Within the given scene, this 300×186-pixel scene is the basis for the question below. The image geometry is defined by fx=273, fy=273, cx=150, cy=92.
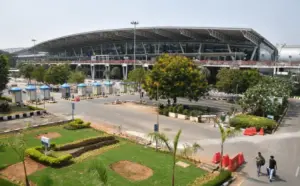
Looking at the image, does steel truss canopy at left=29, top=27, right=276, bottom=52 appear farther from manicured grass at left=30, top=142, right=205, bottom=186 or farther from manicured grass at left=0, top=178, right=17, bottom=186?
manicured grass at left=0, top=178, right=17, bottom=186

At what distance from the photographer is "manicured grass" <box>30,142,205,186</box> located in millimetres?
14953

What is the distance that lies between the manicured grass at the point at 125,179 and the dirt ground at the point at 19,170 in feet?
1.88

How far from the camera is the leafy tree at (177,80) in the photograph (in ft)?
112

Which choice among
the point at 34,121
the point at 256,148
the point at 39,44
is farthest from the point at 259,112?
the point at 39,44

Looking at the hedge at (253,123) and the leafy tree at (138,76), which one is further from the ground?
the leafy tree at (138,76)

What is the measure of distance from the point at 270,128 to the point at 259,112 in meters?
5.09

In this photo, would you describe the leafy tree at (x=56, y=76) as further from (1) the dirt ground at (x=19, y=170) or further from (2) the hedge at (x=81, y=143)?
(1) the dirt ground at (x=19, y=170)

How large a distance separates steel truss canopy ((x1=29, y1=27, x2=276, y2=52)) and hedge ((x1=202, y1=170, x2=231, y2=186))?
49.8 metres

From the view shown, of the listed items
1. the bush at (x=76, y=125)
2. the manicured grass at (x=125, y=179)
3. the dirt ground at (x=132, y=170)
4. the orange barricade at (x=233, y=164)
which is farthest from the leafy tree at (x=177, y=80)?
the dirt ground at (x=132, y=170)

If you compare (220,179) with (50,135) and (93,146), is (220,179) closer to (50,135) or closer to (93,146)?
(93,146)

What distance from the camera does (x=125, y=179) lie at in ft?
50.5

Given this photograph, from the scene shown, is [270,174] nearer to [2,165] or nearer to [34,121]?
[2,165]

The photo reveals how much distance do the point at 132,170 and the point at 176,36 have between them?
227ft

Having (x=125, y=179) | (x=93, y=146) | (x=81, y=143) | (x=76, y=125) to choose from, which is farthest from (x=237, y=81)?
(x=125, y=179)
